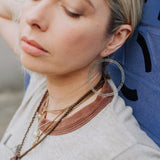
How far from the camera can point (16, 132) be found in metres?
1.71

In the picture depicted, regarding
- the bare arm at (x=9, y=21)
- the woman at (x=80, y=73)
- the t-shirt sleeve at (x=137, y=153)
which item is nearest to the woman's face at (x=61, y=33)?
the woman at (x=80, y=73)

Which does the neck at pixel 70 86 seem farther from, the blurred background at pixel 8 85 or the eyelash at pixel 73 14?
the blurred background at pixel 8 85

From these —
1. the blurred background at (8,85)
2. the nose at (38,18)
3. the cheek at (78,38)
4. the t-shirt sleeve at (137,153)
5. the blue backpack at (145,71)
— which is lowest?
the blurred background at (8,85)

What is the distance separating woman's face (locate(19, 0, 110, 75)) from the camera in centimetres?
125

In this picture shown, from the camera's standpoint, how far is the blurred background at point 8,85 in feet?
13.6

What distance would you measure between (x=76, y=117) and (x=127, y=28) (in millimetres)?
496

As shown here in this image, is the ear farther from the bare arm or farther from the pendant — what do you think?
the bare arm

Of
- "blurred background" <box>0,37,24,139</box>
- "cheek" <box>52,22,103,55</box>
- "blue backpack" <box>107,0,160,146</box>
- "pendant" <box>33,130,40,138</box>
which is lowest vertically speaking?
"blurred background" <box>0,37,24,139</box>

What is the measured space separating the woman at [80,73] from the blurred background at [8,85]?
2518mm

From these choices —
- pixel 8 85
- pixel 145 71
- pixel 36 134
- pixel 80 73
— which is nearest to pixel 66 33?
pixel 80 73

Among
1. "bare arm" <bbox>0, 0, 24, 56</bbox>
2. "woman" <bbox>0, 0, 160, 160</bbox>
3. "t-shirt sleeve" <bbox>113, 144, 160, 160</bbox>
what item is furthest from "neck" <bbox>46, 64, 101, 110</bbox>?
"bare arm" <bbox>0, 0, 24, 56</bbox>

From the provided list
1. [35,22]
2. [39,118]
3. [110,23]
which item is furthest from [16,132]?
[110,23]

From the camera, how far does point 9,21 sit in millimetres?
2129

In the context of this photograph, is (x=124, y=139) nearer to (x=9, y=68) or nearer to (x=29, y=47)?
(x=29, y=47)
